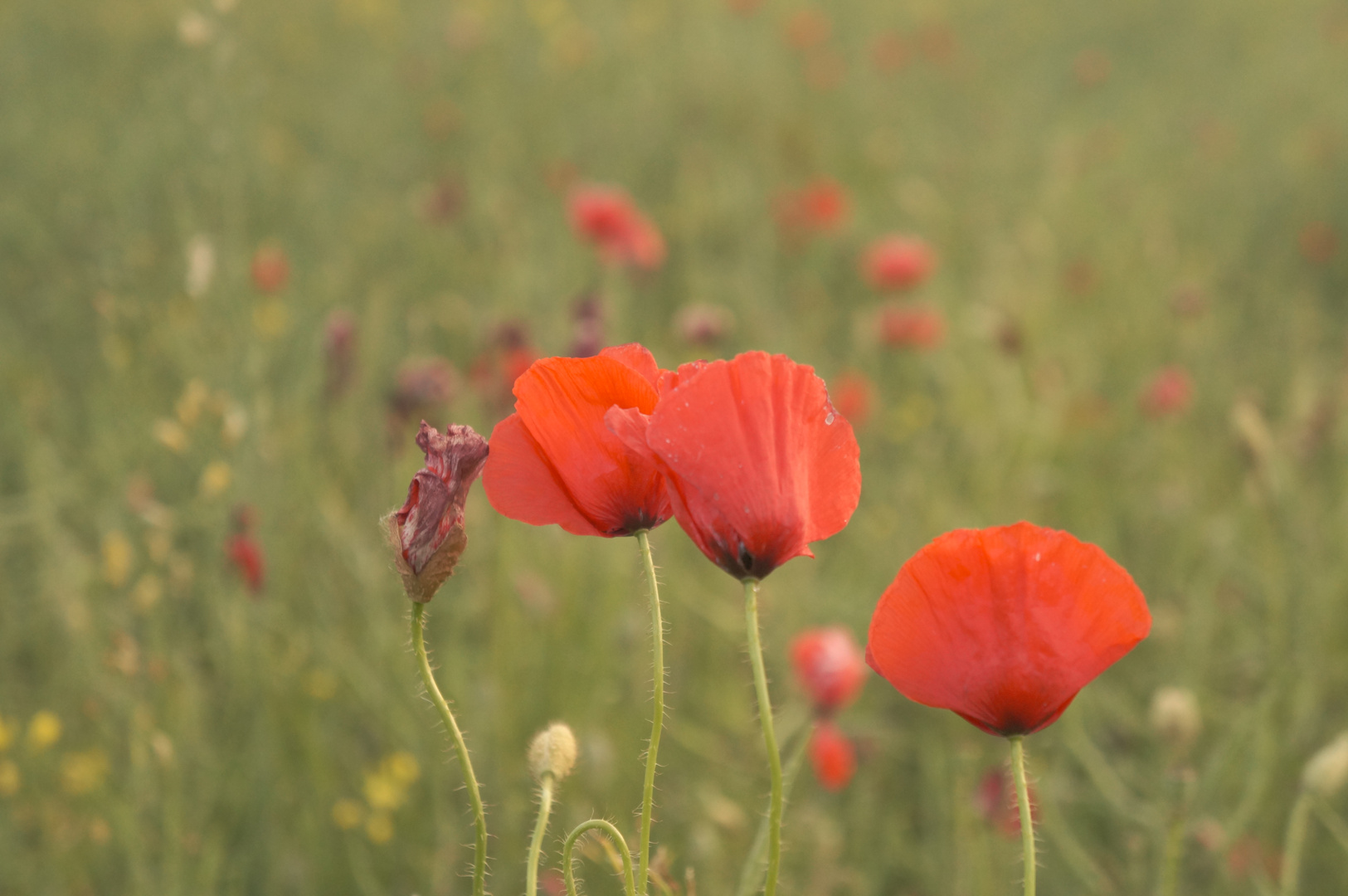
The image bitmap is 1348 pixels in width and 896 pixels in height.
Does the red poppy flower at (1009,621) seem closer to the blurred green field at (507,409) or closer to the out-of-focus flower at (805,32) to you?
the blurred green field at (507,409)

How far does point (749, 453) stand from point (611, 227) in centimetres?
194

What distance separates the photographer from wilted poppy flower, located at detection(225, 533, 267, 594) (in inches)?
52.6

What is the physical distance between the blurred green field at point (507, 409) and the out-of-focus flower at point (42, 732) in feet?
0.04

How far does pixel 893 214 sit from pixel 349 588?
270 cm

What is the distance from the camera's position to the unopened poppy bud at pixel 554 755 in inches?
21.7

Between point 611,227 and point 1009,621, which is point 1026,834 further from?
point 611,227

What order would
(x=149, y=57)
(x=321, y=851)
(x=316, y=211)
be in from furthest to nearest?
(x=149, y=57) → (x=316, y=211) → (x=321, y=851)

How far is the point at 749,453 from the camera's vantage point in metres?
0.51

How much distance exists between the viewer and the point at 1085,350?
2.88 meters

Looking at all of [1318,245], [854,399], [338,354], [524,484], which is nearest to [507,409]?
[338,354]

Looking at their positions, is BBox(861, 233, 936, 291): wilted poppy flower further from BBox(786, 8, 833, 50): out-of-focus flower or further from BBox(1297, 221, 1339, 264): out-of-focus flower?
BBox(786, 8, 833, 50): out-of-focus flower

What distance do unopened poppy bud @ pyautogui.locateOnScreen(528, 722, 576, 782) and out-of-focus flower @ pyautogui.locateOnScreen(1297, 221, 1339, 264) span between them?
3.62 metres

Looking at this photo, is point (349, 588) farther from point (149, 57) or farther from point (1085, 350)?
point (149, 57)

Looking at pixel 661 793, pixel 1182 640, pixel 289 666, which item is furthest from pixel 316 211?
pixel 1182 640
